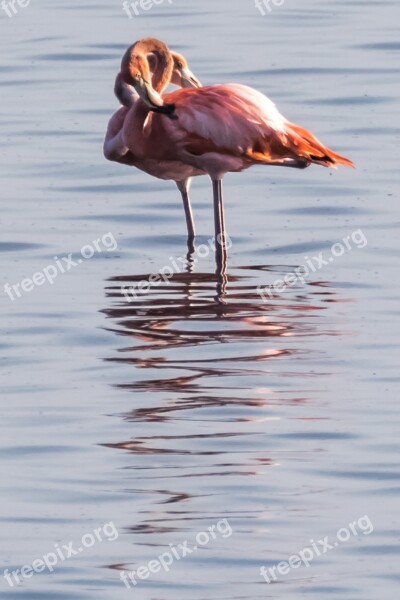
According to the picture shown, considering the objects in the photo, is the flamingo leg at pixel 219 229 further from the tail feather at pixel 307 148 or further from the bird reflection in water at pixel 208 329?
the tail feather at pixel 307 148

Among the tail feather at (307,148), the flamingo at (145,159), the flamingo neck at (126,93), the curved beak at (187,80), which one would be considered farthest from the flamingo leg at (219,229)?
the curved beak at (187,80)

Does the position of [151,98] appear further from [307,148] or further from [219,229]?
[307,148]

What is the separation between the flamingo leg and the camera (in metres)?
11.5

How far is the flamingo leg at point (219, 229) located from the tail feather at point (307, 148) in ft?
1.75

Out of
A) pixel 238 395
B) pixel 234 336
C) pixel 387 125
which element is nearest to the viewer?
pixel 238 395

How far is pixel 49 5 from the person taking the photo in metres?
22.6

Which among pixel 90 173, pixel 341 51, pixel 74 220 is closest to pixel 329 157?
pixel 74 220

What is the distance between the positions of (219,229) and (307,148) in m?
0.81

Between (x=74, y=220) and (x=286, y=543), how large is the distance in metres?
6.26

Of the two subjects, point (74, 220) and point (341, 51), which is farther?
point (341, 51)

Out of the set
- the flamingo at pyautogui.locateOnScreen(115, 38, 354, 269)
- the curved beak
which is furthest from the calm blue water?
the curved beak

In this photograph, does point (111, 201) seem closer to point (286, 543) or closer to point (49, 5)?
point (286, 543)

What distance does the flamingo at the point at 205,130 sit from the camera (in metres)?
11.5

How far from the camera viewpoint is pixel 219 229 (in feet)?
37.7
